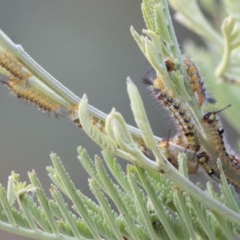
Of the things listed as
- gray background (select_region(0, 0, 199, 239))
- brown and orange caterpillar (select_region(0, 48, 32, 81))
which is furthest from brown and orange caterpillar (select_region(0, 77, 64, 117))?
gray background (select_region(0, 0, 199, 239))

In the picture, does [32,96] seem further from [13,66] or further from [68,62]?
[68,62]

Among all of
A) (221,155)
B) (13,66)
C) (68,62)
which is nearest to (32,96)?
(13,66)

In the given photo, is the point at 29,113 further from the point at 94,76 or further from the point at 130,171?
the point at 130,171

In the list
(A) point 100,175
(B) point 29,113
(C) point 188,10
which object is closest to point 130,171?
(A) point 100,175

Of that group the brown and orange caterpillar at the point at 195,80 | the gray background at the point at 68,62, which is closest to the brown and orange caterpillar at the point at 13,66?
the brown and orange caterpillar at the point at 195,80

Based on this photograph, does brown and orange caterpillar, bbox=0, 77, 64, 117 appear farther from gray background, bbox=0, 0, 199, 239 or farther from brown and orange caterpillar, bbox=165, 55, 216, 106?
gray background, bbox=0, 0, 199, 239
